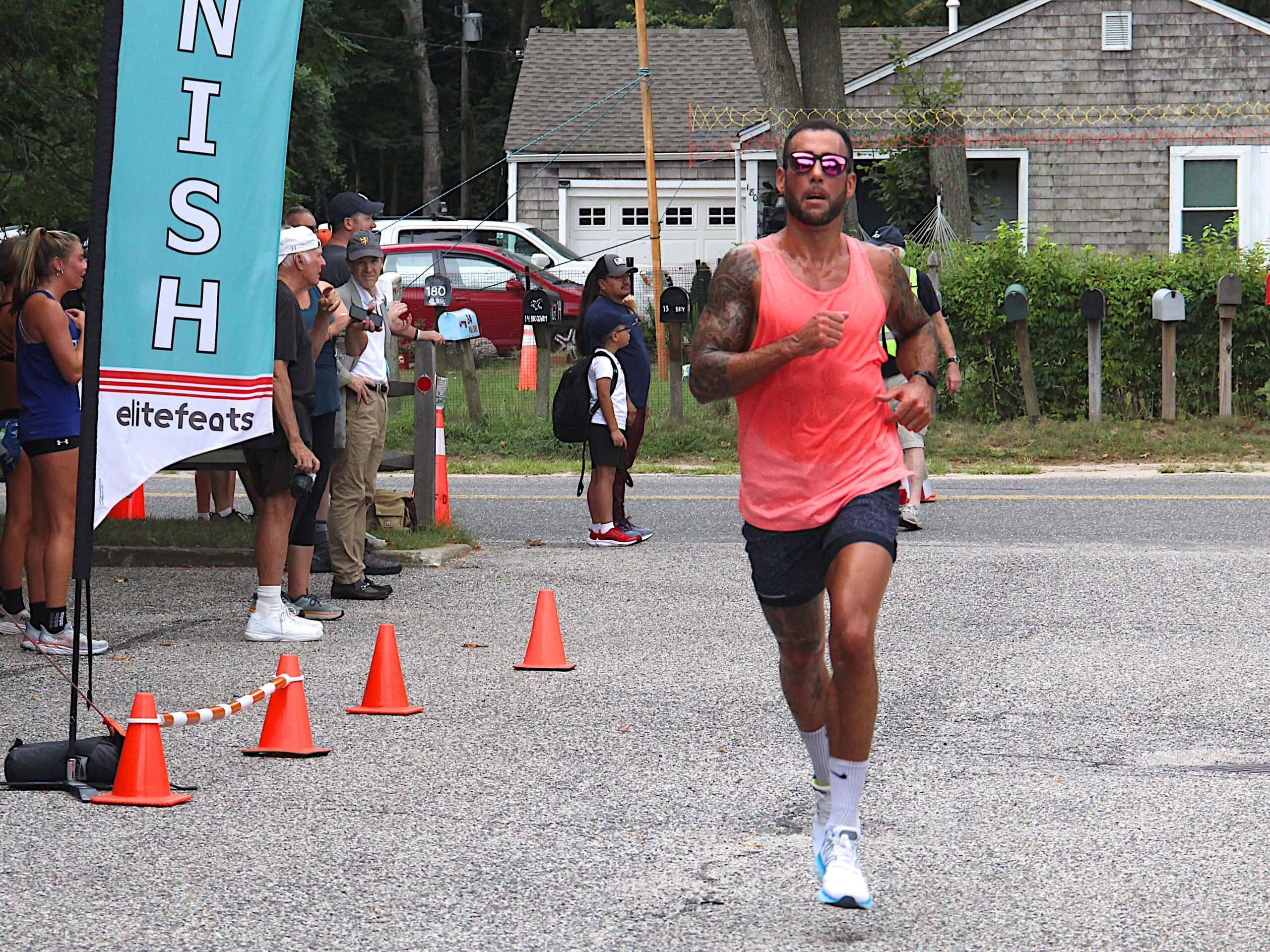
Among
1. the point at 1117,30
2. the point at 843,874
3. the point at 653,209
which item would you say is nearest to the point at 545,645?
the point at 843,874

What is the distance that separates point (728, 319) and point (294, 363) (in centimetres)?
389

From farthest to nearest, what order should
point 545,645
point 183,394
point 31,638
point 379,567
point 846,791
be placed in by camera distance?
point 379,567 → point 31,638 → point 545,645 → point 183,394 → point 846,791

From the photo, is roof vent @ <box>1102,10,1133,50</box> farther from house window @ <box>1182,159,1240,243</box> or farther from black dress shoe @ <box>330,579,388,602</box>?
black dress shoe @ <box>330,579,388,602</box>

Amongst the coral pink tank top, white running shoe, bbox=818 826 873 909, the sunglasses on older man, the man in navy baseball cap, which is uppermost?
the man in navy baseball cap

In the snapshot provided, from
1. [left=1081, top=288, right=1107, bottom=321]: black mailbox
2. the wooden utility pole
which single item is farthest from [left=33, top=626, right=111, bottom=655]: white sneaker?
the wooden utility pole

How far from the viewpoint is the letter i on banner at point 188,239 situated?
5637mm

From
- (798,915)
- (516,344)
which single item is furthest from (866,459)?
(516,344)

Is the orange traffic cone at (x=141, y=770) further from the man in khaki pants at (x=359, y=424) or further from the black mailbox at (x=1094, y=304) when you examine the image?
the black mailbox at (x=1094, y=304)

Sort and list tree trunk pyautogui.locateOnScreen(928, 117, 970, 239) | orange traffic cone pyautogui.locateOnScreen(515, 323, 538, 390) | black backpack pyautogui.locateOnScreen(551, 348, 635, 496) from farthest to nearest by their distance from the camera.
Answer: tree trunk pyautogui.locateOnScreen(928, 117, 970, 239) → orange traffic cone pyautogui.locateOnScreen(515, 323, 538, 390) → black backpack pyautogui.locateOnScreen(551, 348, 635, 496)

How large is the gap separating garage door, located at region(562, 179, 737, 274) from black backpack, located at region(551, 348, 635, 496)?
806 inches

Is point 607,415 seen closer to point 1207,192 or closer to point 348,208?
point 348,208

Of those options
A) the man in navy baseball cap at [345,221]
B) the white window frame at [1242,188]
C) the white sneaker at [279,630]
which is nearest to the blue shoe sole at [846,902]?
the white sneaker at [279,630]

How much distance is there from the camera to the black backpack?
37.5 ft

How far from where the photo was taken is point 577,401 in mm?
11422
